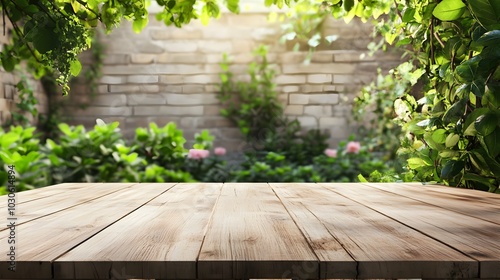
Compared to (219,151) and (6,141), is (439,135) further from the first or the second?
(219,151)

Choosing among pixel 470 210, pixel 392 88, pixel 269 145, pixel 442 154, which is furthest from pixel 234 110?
pixel 470 210

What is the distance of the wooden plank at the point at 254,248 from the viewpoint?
2.31ft

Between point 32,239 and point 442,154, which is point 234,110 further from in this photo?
point 32,239

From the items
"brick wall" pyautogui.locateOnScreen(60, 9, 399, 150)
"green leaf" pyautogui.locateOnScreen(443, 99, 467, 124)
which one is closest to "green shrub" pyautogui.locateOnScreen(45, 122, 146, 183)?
"brick wall" pyautogui.locateOnScreen(60, 9, 399, 150)

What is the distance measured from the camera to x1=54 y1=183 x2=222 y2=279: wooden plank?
0.70 meters

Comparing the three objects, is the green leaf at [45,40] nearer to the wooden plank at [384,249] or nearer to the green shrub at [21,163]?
the wooden plank at [384,249]

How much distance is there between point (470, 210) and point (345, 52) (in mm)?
3914

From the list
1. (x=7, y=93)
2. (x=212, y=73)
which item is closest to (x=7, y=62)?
(x=7, y=93)

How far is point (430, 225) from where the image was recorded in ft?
3.20

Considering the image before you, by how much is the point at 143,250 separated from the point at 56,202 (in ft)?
2.27

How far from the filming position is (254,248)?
0.78 meters

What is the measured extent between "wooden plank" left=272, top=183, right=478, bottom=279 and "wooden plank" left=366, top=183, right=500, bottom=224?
213 mm

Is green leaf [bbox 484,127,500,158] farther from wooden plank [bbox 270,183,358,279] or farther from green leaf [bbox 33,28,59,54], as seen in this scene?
green leaf [bbox 33,28,59,54]

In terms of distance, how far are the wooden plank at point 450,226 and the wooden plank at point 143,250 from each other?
1.28 ft
